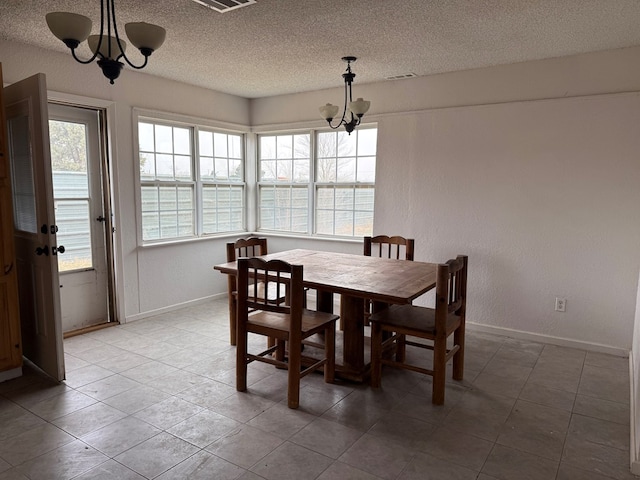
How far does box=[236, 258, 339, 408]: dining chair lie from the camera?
2.64 metres

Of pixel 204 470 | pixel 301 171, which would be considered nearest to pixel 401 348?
pixel 204 470

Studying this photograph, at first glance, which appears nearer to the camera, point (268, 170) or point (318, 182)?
point (318, 182)

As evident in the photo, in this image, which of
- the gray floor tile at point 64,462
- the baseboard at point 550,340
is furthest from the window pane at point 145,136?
the baseboard at point 550,340

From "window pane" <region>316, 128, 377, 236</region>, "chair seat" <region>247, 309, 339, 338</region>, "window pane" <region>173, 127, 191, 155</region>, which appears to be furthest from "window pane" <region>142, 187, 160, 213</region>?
"chair seat" <region>247, 309, 339, 338</region>

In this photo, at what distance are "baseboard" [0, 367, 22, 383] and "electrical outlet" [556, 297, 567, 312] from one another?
4270 millimetres

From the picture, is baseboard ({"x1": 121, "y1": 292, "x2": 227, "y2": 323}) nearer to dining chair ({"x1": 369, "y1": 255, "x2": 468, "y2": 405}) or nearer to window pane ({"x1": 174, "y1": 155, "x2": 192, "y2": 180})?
window pane ({"x1": 174, "y1": 155, "x2": 192, "y2": 180})

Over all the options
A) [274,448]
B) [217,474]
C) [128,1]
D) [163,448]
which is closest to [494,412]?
[274,448]

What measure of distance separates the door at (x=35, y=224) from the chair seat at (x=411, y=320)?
2176 mm

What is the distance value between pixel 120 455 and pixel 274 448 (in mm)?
774

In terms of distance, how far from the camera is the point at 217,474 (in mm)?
2082

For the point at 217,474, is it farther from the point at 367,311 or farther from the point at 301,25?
the point at 301,25

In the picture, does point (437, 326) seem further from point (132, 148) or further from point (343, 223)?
point (132, 148)

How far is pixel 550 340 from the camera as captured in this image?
3.89 m

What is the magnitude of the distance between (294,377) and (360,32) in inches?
94.3
